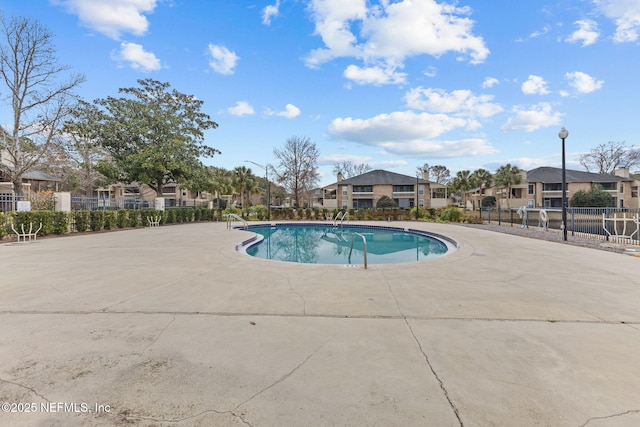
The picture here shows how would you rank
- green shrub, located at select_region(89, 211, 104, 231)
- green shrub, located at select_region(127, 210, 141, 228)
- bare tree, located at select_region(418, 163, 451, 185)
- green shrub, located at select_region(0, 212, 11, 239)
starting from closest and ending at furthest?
green shrub, located at select_region(0, 212, 11, 239) < green shrub, located at select_region(89, 211, 104, 231) < green shrub, located at select_region(127, 210, 141, 228) < bare tree, located at select_region(418, 163, 451, 185)

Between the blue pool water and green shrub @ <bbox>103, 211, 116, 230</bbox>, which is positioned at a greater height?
green shrub @ <bbox>103, 211, 116, 230</bbox>

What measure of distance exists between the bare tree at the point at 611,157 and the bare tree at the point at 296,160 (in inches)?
1920

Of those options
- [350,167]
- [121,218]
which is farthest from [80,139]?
[350,167]

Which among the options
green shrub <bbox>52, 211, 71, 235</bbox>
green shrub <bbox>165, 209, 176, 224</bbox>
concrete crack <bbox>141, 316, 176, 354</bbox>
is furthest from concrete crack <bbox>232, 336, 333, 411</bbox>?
green shrub <bbox>165, 209, 176, 224</bbox>

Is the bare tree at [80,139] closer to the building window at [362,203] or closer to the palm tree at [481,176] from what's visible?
the building window at [362,203]

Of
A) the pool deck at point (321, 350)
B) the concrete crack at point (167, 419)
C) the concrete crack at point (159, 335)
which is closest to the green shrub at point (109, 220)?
the pool deck at point (321, 350)

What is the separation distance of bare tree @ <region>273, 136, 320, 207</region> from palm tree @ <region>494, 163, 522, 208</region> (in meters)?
26.0

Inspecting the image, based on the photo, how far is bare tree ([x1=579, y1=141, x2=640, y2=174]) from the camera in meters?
46.4

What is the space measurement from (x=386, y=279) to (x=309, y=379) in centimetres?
364

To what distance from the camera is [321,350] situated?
2.93 m

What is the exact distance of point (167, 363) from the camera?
267 centimetres

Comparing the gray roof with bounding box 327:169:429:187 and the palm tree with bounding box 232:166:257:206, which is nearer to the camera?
the palm tree with bounding box 232:166:257:206

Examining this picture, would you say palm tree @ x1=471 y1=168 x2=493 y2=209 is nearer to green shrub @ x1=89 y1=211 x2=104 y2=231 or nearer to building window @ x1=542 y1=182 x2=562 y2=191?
building window @ x1=542 y1=182 x2=562 y2=191

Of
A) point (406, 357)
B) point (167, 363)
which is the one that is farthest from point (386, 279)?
point (167, 363)
